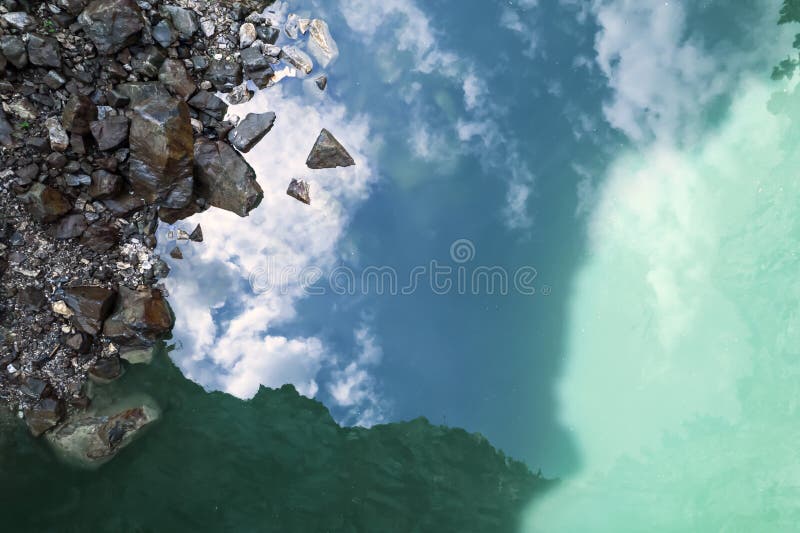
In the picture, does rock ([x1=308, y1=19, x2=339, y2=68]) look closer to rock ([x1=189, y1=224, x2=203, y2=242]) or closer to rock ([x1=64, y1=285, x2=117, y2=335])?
rock ([x1=189, y1=224, x2=203, y2=242])

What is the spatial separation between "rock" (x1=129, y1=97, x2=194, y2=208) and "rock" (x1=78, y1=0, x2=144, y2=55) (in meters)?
0.33

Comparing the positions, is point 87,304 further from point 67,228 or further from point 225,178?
point 225,178

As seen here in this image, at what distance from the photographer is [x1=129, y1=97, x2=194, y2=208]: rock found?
253cm

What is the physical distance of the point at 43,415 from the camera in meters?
2.59

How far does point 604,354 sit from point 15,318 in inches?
134

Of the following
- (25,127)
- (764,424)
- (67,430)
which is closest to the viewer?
(25,127)

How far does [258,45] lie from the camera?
2.78 meters

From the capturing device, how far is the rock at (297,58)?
2.82 metres

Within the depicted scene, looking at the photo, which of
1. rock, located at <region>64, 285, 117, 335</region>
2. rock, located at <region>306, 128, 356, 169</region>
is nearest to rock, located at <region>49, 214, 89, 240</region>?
rock, located at <region>64, 285, 117, 335</region>

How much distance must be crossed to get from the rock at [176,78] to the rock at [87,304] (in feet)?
3.81

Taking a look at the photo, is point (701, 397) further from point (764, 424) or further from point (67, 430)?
point (67, 430)

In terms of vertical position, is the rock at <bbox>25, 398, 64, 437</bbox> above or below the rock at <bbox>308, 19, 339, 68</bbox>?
below

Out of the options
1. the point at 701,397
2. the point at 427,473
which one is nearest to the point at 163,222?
the point at 427,473

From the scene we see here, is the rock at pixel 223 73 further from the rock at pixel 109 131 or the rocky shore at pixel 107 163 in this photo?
the rock at pixel 109 131
